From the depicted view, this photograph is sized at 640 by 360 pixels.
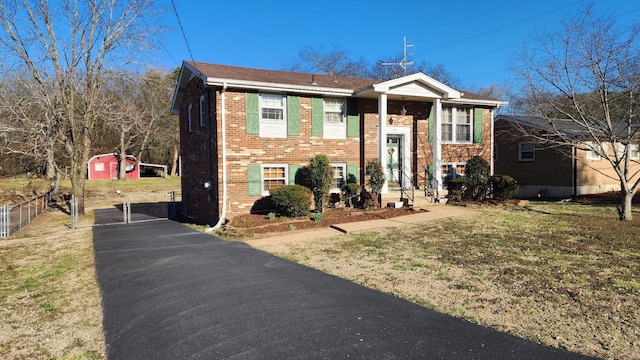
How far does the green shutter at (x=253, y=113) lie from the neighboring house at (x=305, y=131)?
32 millimetres

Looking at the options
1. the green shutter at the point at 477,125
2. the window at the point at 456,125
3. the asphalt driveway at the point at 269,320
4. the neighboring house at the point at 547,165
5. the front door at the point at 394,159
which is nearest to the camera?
the asphalt driveway at the point at 269,320

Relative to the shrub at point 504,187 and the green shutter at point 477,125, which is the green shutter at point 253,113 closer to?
the shrub at point 504,187

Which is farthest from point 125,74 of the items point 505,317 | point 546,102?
point 505,317

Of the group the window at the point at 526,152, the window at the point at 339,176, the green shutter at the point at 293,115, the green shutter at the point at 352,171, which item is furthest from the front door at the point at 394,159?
the window at the point at 526,152

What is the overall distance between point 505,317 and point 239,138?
1019 centimetres

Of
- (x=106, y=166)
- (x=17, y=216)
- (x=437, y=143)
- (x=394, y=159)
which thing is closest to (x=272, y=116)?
(x=394, y=159)

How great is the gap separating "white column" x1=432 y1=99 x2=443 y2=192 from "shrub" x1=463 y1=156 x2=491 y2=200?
110 cm

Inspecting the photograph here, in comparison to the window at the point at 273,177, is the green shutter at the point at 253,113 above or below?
above

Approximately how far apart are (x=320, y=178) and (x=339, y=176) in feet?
6.11

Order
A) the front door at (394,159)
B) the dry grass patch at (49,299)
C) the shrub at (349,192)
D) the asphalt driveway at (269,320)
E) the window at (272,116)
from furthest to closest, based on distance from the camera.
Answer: the front door at (394,159) → the shrub at (349,192) → the window at (272,116) → the dry grass patch at (49,299) → the asphalt driveway at (269,320)

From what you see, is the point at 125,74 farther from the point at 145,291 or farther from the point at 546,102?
the point at 546,102

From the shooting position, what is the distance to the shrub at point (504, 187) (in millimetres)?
15453

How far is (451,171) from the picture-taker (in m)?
16.8

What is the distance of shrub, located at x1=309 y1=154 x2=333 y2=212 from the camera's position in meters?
13.1
